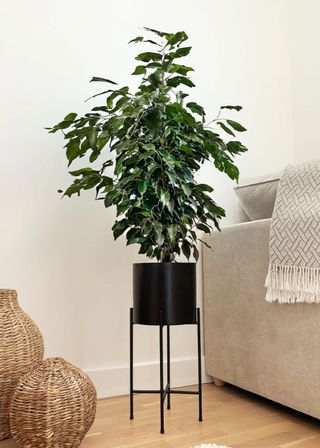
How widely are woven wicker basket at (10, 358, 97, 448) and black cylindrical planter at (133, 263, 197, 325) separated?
316 mm

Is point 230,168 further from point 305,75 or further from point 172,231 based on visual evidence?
point 305,75

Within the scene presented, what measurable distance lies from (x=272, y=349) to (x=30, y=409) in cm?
82

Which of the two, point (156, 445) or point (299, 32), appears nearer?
point (156, 445)

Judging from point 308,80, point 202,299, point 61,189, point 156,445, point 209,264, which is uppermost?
point 308,80

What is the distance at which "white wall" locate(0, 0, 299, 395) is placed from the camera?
1.79 m

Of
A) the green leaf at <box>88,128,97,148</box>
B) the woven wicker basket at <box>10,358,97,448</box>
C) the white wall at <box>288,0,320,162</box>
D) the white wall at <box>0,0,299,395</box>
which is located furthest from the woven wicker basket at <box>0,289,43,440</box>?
the white wall at <box>288,0,320,162</box>

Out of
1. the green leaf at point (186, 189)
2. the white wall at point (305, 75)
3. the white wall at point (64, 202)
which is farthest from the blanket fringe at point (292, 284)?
the white wall at point (305, 75)

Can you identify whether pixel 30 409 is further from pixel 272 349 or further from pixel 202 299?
pixel 202 299

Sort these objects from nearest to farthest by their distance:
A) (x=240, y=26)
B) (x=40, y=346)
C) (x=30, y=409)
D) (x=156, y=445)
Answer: (x=30, y=409)
(x=156, y=445)
(x=40, y=346)
(x=240, y=26)

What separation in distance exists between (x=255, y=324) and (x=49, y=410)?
0.80m

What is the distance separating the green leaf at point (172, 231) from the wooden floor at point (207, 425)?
60 centimetres

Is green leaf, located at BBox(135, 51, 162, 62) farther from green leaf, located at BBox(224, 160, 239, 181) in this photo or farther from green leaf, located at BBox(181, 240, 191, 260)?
green leaf, located at BBox(181, 240, 191, 260)

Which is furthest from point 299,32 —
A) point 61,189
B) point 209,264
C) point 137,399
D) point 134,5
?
point 137,399

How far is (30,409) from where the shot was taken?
4.15ft
